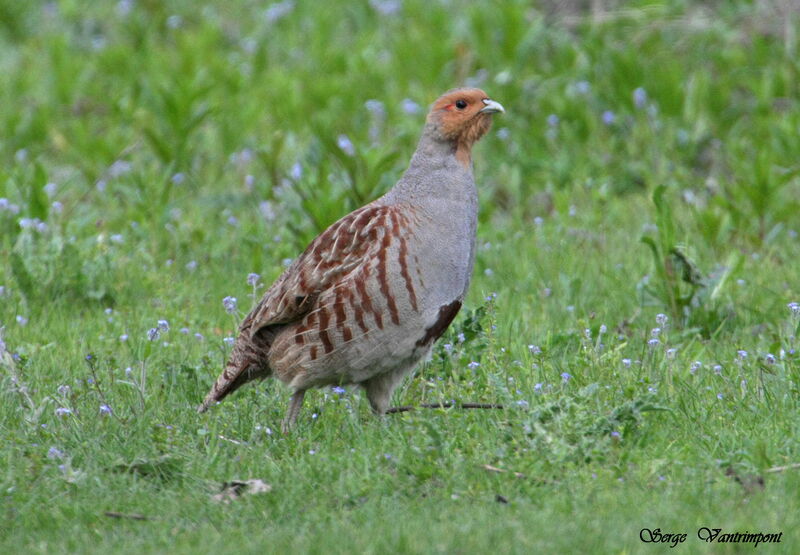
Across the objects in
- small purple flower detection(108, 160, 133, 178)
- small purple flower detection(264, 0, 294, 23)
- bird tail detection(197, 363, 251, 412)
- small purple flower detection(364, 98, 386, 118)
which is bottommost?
bird tail detection(197, 363, 251, 412)

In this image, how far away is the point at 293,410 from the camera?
16.6ft

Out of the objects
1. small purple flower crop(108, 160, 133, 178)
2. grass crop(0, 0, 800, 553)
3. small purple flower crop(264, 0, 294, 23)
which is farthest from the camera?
small purple flower crop(264, 0, 294, 23)

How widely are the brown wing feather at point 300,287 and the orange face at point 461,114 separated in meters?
0.47

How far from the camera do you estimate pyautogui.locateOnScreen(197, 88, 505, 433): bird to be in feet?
16.0

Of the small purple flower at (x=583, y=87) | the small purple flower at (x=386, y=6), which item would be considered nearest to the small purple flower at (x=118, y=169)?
the small purple flower at (x=583, y=87)

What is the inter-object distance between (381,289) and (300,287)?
1.21ft

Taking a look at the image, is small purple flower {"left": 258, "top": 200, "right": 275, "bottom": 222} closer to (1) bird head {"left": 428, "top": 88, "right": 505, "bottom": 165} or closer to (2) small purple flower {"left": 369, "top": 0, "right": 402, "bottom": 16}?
(1) bird head {"left": 428, "top": 88, "right": 505, "bottom": 165}

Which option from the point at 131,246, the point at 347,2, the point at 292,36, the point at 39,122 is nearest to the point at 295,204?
the point at 131,246

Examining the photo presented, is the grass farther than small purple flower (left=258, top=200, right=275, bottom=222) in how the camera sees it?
No

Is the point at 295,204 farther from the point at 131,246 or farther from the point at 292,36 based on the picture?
the point at 292,36

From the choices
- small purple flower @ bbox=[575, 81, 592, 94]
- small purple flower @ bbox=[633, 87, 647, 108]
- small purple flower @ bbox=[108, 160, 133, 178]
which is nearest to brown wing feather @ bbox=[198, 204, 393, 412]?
small purple flower @ bbox=[108, 160, 133, 178]

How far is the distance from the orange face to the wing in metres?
0.47

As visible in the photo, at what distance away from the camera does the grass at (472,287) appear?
13.3 ft

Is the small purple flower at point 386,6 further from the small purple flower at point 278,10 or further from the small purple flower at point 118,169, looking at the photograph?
the small purple flower at point 118,169
